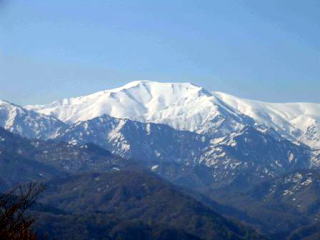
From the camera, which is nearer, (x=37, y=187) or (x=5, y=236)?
(x=5, y=236)

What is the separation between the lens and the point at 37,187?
910 inches

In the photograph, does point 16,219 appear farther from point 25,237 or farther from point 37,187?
point 37,187

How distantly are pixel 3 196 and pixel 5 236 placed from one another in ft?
4.57

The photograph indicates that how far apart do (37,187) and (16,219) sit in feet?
7.17

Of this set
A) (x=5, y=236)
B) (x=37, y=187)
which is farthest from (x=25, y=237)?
(x=37, y=187)

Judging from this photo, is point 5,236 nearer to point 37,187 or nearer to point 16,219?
point 16,219

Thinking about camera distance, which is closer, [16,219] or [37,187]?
[16,219]

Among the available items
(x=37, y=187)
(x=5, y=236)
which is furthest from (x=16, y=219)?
(x=37, y=187)

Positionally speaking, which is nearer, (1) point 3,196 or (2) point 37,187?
(1) point 3,196

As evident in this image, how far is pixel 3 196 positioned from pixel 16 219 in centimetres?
87

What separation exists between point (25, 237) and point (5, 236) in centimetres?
52

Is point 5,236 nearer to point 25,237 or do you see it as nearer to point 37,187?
point 25,237

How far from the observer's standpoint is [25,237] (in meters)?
20.6

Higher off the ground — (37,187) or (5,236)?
(37,187)
